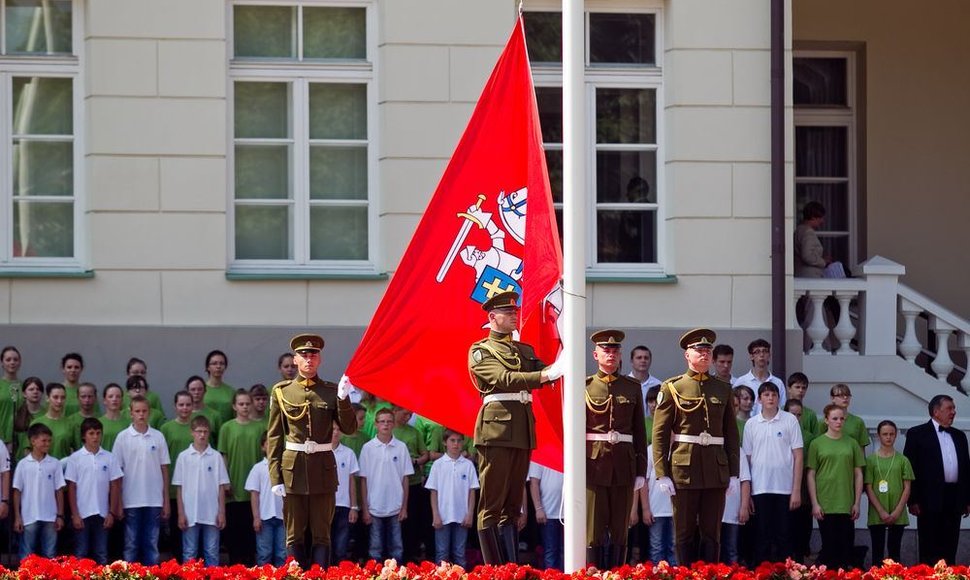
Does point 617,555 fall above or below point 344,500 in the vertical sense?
below

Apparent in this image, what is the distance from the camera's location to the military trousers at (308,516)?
11711 millimetres

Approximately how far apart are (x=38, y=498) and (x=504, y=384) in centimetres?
413

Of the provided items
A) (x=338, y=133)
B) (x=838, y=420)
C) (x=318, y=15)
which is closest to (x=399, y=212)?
(x=338, y=133)

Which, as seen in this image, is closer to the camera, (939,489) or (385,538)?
(385,538)

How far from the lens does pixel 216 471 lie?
43.6 ft

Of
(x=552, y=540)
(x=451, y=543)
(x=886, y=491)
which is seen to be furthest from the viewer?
(x=886, y=491)

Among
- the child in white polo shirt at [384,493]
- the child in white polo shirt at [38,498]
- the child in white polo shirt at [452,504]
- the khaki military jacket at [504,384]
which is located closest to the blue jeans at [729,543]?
the child in white polo shirt at [452,504]

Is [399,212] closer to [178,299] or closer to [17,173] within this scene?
[178,299]

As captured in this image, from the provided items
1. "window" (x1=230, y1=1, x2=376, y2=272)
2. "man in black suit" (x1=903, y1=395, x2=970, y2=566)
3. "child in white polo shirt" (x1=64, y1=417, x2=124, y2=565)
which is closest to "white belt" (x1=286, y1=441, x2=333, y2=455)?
"child in white polo shirt" (x1=64, y1=417, x2=124, y2=565)

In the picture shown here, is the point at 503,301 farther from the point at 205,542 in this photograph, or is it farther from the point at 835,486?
the point at 835,486

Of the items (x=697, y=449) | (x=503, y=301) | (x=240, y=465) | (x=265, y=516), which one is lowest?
(x=265, y=516)

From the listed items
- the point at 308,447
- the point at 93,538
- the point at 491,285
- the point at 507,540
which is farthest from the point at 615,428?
the point at 93,538

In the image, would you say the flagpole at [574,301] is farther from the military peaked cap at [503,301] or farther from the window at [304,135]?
the window at [304,135]

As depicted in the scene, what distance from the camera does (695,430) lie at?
1173 cm
